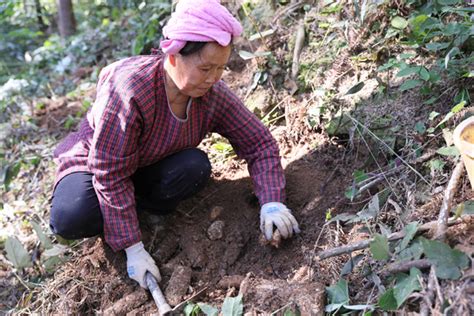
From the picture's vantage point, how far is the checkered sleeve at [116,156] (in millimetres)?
1977

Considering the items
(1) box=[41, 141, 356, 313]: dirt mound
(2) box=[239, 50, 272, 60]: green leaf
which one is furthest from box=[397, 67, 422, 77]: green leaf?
(2) box=[239, 50, 272, 60]: green leaf

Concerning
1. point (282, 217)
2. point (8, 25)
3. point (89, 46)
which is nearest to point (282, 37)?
point (282, 217)

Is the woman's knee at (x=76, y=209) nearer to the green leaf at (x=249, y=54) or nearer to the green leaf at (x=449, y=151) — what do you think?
the green leaf at (x=249, y=54)

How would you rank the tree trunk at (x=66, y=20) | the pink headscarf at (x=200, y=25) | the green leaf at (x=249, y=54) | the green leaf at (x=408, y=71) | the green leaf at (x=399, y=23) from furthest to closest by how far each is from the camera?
the tree trunk at (x=66, y=20), the green leaf at (x=249, y=54), the green leaf at (x=399, y=23), the green leaf at (x=408, y=71), the pink headscarf at (x=200, y=25)

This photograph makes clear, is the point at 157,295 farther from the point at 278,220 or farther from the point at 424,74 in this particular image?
the point at 424,74

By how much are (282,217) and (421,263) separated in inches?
25.3

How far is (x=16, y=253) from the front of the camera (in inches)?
95.3

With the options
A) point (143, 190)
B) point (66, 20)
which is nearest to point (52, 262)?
point (143, 190)

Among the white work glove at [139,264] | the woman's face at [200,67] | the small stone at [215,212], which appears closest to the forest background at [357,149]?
the white work glove at [139,264]

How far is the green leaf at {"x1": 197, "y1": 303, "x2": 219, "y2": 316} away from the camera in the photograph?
6.03 ft

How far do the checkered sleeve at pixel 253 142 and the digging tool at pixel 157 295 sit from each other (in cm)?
56

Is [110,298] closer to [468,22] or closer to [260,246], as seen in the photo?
[260,246]

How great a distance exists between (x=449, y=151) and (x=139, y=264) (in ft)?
4.19

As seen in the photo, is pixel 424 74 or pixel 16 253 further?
pixel 16 253
